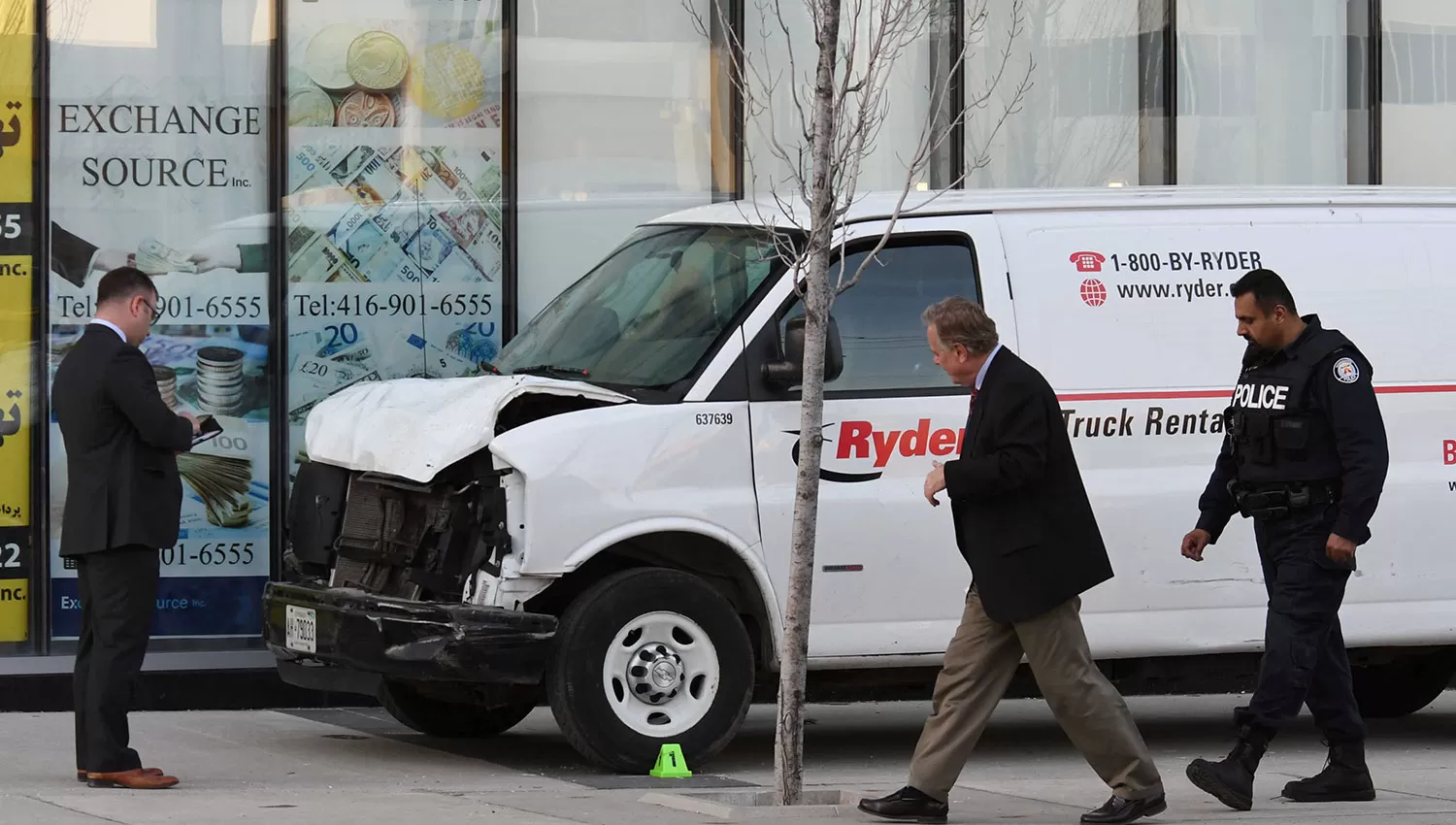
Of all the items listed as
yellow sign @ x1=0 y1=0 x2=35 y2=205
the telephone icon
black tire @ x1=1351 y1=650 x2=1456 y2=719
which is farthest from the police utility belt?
yellow sign @ x1=0 y1=0 x2=35 y2=205

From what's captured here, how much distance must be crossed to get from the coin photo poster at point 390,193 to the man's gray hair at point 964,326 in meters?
4.91

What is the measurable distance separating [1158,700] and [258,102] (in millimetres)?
6061

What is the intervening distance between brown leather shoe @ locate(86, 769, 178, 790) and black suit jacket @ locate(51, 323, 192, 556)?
2.83ft

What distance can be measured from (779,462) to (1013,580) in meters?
1.87

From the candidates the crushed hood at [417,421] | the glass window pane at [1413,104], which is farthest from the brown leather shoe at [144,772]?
the glass window pane at [1413,104]

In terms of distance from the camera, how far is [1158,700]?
40.8 ft

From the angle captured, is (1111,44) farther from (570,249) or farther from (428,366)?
(428,366)

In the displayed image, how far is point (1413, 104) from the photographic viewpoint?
1391cm

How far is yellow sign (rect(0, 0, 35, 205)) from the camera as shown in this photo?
11.6m

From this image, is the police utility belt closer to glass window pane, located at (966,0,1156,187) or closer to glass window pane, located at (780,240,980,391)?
glass window pane, located at (780,240,980,391)

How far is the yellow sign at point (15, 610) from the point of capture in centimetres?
1157

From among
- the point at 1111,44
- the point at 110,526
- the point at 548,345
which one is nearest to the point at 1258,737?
the point at 548,345

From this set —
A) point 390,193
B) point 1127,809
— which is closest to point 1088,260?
point 1127,809

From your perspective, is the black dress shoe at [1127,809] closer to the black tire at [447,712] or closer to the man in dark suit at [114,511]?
the black tire at [447,712]
